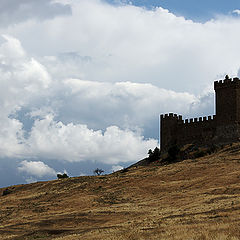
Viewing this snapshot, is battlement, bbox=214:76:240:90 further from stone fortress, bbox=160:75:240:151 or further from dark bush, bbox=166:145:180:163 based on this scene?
dark bush, bbox=166:145:180:163

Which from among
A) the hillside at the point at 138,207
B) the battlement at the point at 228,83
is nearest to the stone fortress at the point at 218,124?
the battlement at the point at 228,83

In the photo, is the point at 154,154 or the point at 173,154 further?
the point at 154,154

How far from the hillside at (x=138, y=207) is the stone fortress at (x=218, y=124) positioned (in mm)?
8894

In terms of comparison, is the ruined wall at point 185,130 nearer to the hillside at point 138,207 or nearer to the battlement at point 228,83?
the battlement at point 228,83

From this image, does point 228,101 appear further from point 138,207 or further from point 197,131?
point 138,207

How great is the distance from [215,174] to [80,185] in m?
16.6

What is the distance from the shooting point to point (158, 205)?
3225 centimetres

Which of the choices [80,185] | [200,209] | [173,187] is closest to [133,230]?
[200,209]

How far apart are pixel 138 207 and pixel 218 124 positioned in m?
38.9

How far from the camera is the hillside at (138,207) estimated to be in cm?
2058

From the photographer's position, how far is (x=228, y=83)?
67.4 m

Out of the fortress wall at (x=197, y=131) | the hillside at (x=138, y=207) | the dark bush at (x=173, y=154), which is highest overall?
the fortress wall at (x=197, y=131)

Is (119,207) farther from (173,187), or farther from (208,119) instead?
(208,119)

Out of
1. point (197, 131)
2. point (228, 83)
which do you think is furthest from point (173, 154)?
point (228, 83)
